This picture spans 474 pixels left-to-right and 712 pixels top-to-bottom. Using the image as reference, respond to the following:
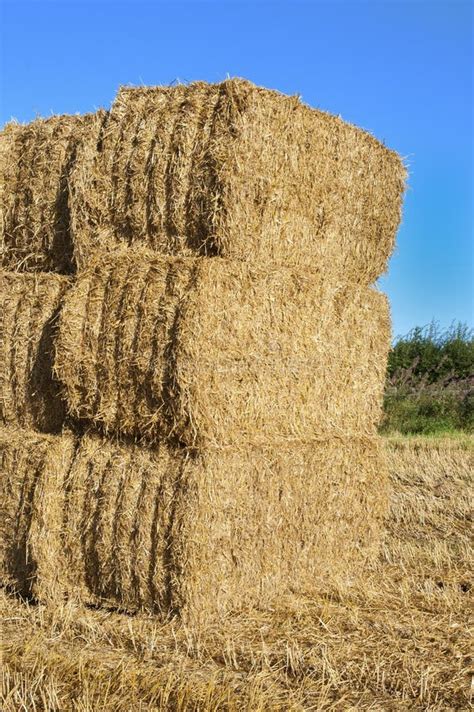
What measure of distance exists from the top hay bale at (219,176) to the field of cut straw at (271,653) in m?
2.39

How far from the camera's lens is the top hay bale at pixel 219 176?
6348 millimetres

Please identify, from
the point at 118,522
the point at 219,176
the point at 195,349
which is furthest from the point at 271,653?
the point at 219,176

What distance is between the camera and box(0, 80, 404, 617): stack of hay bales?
616cm

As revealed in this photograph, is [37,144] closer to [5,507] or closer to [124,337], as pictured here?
[124,337]

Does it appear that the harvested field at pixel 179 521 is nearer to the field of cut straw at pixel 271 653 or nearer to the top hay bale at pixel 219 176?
the field of cut straw at pixel 271 653

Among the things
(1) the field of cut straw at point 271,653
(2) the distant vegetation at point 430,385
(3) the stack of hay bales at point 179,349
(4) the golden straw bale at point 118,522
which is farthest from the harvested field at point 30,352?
(2) the distant vegetation at point 430,385

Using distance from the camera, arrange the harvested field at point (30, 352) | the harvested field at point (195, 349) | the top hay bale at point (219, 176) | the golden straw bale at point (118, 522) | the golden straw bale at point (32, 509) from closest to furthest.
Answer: the harvested field at point (195, 349) < the golden straw bale at point (118, 522) < the top hay bale at point (219, 176) < the golden straw bale at point (32, 509) < the harvested field at point (30, 352)

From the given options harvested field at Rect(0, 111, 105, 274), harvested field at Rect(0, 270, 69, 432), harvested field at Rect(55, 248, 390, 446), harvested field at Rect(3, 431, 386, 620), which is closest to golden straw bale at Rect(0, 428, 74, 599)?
harvested field at Rect(3, 431, 386, 620)

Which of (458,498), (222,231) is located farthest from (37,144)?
(458,498)

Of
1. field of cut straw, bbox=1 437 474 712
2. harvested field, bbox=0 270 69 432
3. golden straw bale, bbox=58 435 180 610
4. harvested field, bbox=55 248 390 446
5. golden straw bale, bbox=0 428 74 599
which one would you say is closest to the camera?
field of cut straw, bbox=1 437 474 712

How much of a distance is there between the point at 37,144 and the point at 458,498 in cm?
546

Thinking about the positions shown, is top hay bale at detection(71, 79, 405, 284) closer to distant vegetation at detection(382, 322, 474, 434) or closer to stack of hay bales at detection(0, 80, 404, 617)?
stack of hay bales at detection(0, 80, 404, 617)

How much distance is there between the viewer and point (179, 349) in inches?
237

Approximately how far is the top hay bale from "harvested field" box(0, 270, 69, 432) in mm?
430
